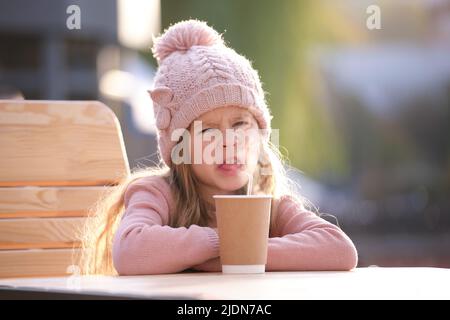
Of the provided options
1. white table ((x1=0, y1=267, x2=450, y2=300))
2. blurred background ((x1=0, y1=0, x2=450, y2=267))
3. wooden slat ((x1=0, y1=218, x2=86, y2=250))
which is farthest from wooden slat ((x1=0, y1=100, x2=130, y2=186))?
blurred background ((x1=0, y1=0, x2=450, y2=267))

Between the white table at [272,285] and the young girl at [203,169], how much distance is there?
19 centimetres

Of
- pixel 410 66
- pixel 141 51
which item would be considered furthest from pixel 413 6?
pixel 141 51

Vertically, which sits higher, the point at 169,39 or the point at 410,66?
the point at 169,39

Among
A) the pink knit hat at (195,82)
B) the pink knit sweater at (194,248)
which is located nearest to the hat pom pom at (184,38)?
the pink knit hat at (195,82)

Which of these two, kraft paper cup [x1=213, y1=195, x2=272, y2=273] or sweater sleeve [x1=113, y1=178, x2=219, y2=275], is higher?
kraft paper cup [x1=213, y1=195, x2=272, y2=273]

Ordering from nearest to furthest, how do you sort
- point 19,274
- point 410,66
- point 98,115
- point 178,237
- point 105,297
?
1. point 105,297
2. point 178,237
3. point 19,274
4. point 98,115
5. point 410,66

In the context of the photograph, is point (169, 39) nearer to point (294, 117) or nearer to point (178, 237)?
point (178, 237)

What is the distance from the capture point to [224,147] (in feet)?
9.00

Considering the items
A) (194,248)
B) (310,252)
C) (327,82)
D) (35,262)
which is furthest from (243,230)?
(327,82)

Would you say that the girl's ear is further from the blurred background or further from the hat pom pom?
the blurred background

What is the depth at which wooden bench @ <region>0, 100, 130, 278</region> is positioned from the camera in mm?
3295

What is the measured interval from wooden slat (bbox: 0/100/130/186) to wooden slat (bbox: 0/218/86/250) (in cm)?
12

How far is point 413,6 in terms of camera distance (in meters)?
23.6

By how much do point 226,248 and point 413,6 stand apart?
22.0 m
